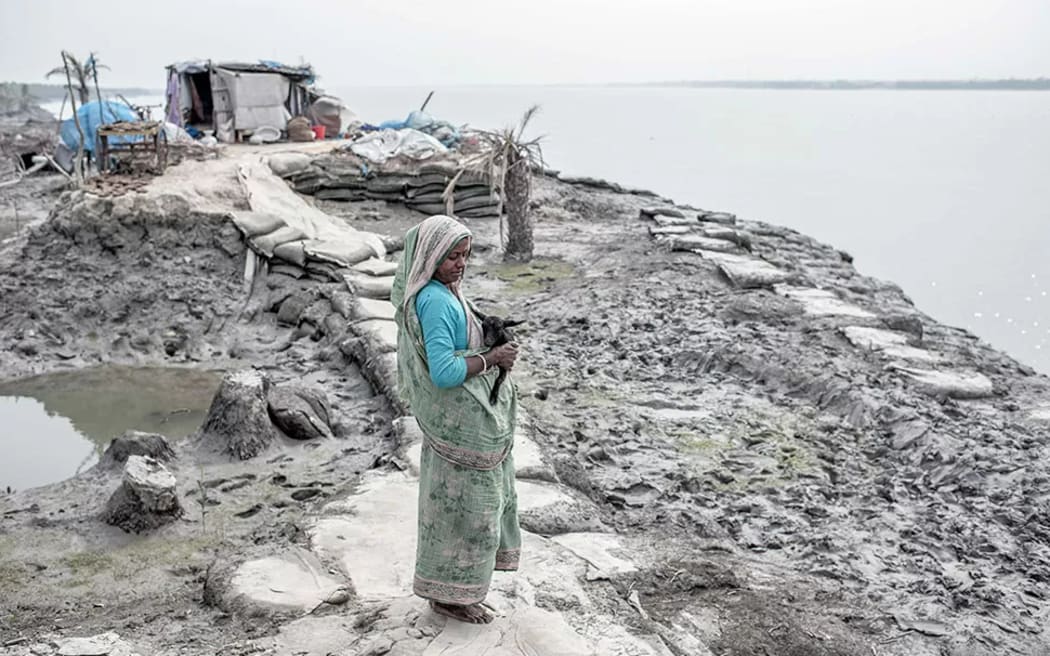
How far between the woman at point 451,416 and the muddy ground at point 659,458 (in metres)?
0.69

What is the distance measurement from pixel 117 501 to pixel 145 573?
0.56 meters

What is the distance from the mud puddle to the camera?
6.02 metres

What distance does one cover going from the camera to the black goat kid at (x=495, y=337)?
313 centimetres

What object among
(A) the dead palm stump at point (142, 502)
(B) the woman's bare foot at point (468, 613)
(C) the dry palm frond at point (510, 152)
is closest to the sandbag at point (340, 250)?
(C) the dry palm frond at point (510, 152)

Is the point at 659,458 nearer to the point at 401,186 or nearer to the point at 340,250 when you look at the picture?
the point at 340,250

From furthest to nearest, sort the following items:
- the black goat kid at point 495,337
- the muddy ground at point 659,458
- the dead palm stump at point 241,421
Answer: the dead palm stump at point 241,421, the muddy ground at point 659,458, the black goat kid at point 495,337

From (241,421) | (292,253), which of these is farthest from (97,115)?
(241,421)

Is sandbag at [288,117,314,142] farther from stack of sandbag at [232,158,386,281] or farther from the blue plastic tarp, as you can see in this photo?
stack of sandbag at [232,158,386,281]

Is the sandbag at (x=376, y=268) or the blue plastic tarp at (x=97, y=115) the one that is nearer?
the sandbag at (x=376, y=268)

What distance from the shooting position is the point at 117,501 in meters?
4.50

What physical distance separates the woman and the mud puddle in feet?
11.7

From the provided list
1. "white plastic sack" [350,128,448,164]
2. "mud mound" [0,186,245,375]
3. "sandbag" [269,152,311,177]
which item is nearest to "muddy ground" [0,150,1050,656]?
"mud mound" [0,186,245,375]

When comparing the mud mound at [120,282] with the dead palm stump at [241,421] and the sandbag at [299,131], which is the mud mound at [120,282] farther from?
the sandbag at [299,131]

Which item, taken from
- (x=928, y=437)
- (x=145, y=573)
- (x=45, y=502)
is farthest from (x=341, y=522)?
(x=928, y=437)
